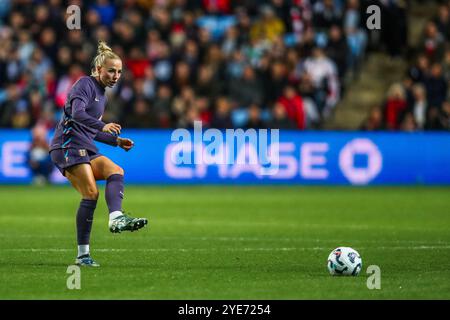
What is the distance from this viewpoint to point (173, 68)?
2617 centimetres

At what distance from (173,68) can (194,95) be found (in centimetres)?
97

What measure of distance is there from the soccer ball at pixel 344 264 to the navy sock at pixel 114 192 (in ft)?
7.29

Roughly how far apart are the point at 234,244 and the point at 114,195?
2620mm

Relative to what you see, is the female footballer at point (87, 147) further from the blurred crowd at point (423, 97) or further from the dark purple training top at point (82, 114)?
the blurred crowd at point (423, 97)

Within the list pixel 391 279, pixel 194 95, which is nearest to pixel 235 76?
pixel 194 95

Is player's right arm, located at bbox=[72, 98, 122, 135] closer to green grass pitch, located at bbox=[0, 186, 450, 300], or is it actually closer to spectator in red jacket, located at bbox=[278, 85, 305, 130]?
green grass pitch, located at bbox=[0, 186, 450, 300]

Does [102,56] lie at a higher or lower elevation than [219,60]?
lower

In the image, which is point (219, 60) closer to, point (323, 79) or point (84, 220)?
point (323, 79)

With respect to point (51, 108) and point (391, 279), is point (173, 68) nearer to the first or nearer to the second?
point (51, 108)

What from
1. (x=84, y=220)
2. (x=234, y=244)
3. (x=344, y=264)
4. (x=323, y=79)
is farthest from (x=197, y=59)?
(x=344, y=264)

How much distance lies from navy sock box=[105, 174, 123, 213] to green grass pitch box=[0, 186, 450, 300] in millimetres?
595

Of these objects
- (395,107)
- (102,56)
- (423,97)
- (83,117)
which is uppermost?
(423,97)

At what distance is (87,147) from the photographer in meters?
11.1
